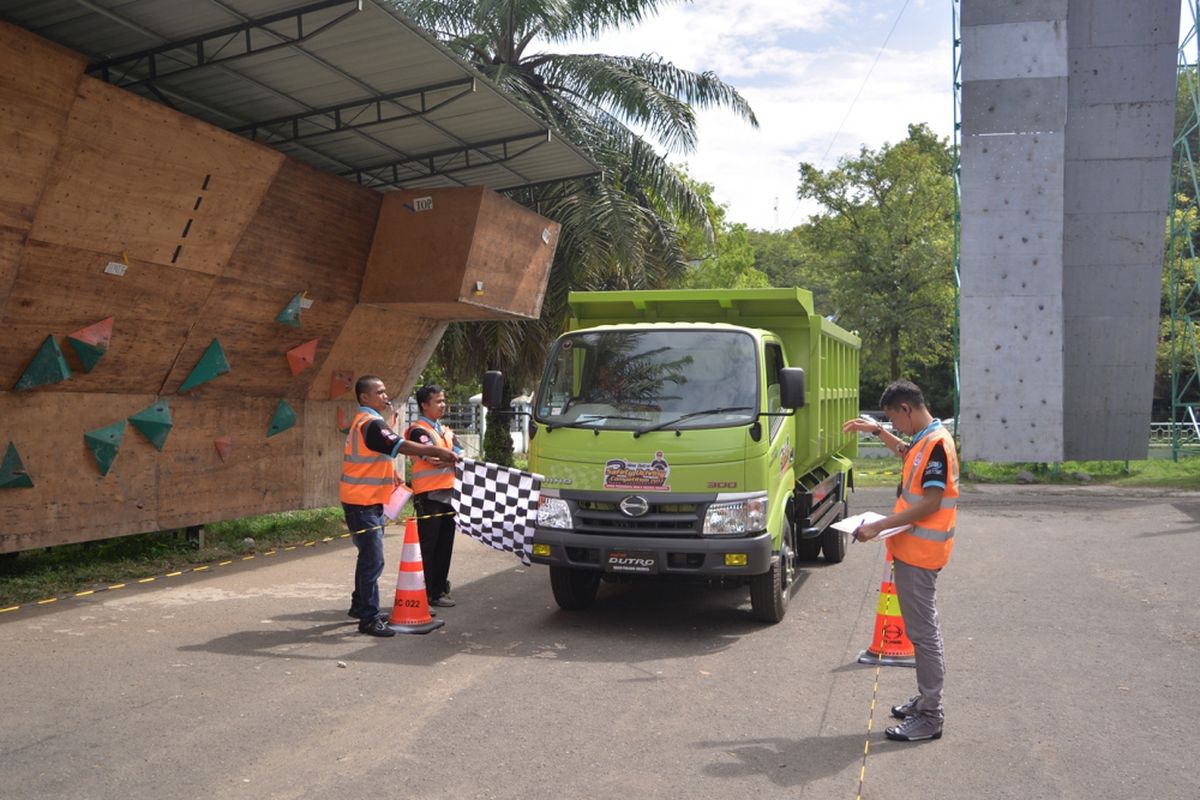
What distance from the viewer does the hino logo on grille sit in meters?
7.58

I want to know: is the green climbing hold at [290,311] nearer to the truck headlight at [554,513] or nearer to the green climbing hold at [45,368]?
the green climbing hold at [45,368]

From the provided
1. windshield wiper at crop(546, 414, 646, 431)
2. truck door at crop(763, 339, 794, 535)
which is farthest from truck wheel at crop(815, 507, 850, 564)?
windshield wiper at crop(546, 414, 646, 431)

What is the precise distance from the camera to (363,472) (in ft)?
25.7

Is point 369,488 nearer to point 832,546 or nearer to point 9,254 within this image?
point 9,254

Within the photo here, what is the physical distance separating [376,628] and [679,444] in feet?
8.27

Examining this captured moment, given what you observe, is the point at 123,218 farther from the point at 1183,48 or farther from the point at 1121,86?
the point at 1183,48

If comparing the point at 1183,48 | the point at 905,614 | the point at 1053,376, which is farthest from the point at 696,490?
the point at 1183,48

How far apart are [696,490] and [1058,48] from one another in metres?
19.0

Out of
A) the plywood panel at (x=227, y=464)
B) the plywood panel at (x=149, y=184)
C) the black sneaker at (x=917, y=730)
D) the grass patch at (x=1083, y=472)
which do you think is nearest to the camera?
the black sneaker at (x=917, y=730)

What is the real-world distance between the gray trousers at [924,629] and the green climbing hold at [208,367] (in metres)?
7.92

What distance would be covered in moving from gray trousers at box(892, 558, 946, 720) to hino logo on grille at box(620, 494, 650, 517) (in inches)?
89.1

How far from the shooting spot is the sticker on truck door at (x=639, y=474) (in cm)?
758

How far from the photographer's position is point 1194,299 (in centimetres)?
4128

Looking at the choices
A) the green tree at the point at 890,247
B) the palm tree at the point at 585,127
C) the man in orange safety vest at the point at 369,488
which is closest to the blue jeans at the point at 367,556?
the man in orange safety vest at the point at 369,488
